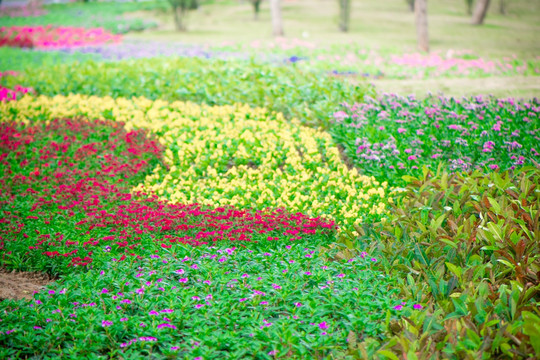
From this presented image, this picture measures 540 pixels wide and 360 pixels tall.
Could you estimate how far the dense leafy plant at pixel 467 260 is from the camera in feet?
10.00

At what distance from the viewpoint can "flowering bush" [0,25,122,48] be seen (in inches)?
663

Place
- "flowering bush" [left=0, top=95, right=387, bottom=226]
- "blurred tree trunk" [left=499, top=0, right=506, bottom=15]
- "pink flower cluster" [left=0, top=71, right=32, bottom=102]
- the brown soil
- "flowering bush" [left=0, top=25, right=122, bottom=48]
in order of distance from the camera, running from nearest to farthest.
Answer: the brown soil, "flowering bush" [left=0, top=95, right=387, bottom=226], "pink flower cluster" [left=0, top=71, right=32, bottom=102], "flowering bush" [left=0, top=25, right=122, bottom=48], "blurred tree trunk" [left=499, top=0, right=506, bottom=15]

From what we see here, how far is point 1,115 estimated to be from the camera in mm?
8078

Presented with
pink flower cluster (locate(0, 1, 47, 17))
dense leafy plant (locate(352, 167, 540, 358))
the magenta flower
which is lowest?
the magenta flower

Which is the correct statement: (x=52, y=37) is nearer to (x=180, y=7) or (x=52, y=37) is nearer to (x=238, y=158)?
(x=180, y=7)

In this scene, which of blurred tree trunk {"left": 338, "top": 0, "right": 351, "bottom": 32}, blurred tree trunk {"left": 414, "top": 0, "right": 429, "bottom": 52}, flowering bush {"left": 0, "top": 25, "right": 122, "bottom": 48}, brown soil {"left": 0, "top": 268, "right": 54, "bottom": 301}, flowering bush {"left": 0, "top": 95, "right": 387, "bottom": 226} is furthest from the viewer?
blurred tree trunk {"left": 338, "top": 0, "right": 351, "bottom": 32}

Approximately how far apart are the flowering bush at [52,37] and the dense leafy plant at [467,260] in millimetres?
15872

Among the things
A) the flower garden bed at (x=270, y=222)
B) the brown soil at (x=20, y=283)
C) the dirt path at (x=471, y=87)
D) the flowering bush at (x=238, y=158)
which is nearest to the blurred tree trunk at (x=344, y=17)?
the dirt path at (x=471, y=87)

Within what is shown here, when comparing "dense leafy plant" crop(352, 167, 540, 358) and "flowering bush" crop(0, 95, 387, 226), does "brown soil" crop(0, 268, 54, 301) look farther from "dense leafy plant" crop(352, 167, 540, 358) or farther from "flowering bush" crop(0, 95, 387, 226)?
"dense leafy plant" crop(352, 167, 540, 358)

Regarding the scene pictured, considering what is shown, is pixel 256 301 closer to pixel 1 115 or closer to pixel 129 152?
pixel 129 152

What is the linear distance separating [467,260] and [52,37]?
18.3m

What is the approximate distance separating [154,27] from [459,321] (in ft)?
73.6

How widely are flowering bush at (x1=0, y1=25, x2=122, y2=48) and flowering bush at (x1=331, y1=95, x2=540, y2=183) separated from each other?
45.3 feet

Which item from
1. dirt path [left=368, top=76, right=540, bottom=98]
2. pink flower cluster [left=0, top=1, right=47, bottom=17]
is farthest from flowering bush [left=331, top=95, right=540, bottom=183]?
pink flower cluster [left=0, top=1, right=47, bottom=17]
